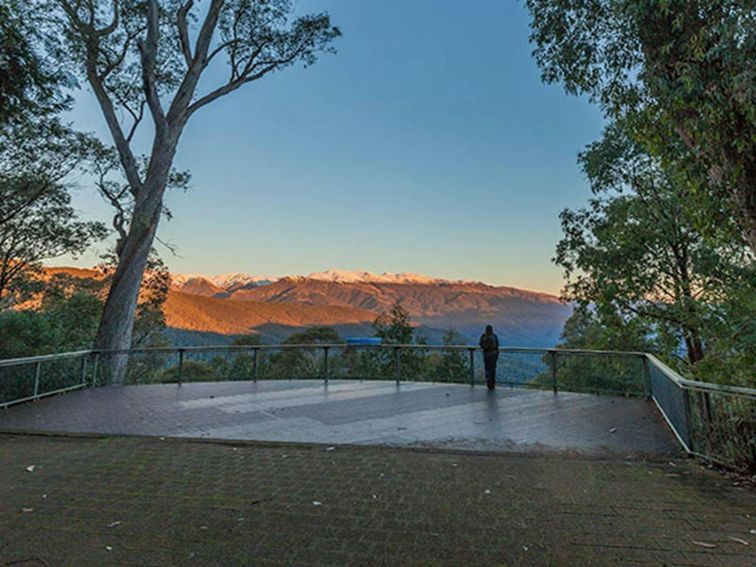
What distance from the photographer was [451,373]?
36.1 ft

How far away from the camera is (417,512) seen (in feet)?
10.5

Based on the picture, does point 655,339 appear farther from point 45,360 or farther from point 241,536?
point 45,360

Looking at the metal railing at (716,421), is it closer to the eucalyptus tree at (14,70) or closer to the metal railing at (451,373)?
the metal railing at (451,373)

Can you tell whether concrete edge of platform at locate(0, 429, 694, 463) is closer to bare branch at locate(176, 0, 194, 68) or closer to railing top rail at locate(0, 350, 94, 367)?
railing top rail at locate(0, 350, 94, 367)

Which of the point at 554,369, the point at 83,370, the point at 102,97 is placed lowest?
the point at 83,370

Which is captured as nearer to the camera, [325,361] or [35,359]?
[35,359]

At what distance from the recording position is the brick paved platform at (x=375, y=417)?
17.2 feet

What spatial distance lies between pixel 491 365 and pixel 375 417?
152 inches

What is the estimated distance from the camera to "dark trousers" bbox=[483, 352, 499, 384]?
929 centimetres

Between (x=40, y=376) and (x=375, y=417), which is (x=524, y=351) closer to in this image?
(x=375, y=417)

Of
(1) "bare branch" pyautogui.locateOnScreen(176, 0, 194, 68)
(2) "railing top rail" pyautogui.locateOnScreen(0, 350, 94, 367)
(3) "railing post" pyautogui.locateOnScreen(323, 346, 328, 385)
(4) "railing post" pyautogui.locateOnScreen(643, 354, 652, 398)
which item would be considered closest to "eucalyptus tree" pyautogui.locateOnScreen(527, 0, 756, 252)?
(4) "railing post" pyautogui.locateOnScreen(643, 354, 652, 398)

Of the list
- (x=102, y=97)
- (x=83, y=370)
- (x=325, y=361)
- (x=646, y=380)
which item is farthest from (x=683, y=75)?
(x=102, y=97)

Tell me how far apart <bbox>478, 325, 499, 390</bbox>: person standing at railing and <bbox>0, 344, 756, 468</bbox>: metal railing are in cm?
29

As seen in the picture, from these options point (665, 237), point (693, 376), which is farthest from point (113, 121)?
point (665, 237)
